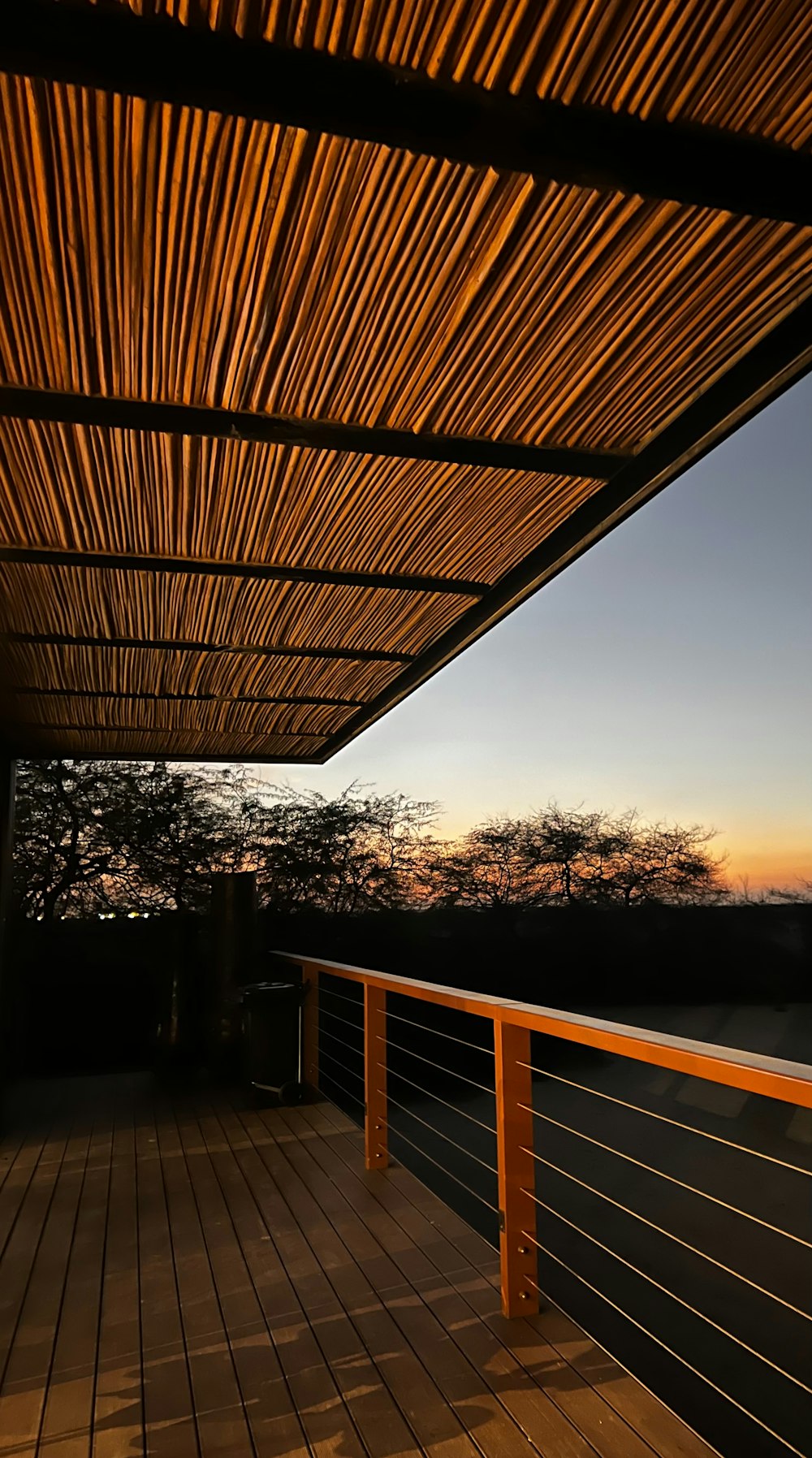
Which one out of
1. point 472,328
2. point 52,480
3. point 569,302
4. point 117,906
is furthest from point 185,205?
point 117,906

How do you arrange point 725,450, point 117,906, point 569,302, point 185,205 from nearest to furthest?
point 185,205 < point 569,302 < point 117,906 < point 725,450

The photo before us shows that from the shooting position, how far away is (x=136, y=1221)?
3.39 m

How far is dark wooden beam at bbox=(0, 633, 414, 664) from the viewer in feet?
11.7

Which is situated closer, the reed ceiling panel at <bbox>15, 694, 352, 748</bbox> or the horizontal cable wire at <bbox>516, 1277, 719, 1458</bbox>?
the horizontal cable wire at <bbox>516, 1277, 719, 1458</bbox>

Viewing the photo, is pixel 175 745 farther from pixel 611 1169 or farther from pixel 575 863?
pixel 611 1169

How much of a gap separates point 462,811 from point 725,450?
6311 millimetres

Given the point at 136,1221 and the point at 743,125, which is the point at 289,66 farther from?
the point at 136,1221

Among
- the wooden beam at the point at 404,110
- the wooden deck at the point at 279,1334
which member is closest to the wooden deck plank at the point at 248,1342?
the wooden deck at the point at 279,1334

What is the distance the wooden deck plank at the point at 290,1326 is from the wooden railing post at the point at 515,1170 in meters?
0.50

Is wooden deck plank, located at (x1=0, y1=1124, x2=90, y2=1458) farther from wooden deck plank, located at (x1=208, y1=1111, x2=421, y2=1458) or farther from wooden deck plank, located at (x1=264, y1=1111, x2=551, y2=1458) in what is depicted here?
wooden deck plank, located at (x1=264, y1=1111, x2=551, y2=1458)

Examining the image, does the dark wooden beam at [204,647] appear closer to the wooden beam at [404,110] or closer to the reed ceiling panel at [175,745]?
the reed ceiling panel at [175,745]

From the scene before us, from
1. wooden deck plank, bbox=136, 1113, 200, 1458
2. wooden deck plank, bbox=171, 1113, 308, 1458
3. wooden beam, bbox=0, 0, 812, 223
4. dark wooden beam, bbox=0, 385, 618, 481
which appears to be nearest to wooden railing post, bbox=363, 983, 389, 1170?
wooden deck plank, bbox=171, 1113, 308, 1458

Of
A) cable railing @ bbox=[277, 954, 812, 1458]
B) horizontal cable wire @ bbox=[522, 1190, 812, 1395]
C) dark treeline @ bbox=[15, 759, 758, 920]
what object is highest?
dark treeline @ bbox=[15, 759, 758, 920]

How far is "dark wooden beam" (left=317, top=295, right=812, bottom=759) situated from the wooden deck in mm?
2132
